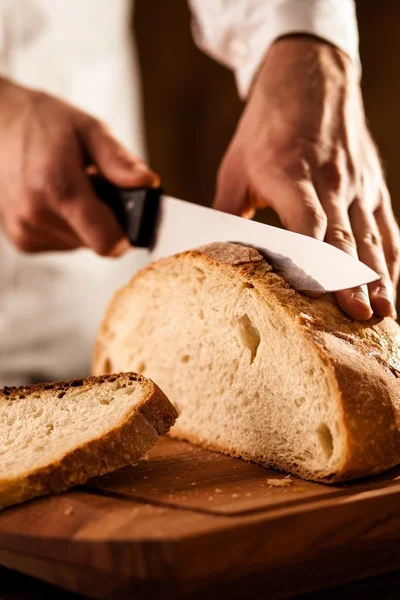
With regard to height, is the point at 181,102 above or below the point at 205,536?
below

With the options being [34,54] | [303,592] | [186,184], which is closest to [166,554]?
[303,592]

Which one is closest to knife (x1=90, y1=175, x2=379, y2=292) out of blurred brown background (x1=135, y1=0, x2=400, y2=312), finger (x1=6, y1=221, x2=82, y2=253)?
finger (x1=6, y1=221, x2=82, y2=253)

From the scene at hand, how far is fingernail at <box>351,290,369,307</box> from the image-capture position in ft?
5.76

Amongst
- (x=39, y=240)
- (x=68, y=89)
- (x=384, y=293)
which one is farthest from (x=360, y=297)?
(x=68, y=89)

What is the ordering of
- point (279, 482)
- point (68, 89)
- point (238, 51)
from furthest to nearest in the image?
point (68, 89) < point (238, 51) < point (279, 482)

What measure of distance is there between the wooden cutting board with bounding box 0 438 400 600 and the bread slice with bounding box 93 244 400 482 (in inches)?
4.3

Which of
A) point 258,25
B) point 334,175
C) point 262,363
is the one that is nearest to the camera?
point 262,363

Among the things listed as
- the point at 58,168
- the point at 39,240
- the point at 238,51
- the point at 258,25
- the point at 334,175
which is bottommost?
the point at 39,240

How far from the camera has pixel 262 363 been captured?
1.78 meters

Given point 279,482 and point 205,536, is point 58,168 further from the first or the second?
point 205,536

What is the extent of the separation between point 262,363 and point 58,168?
40.9 inches

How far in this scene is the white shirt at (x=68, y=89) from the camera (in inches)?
118

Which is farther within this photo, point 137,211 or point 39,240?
point 39,240

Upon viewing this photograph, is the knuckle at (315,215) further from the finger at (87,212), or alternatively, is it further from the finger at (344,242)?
the finger at (87,212)
